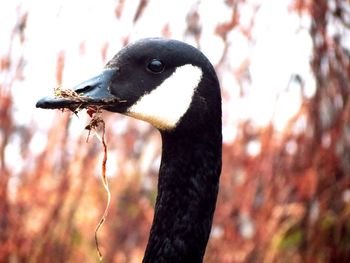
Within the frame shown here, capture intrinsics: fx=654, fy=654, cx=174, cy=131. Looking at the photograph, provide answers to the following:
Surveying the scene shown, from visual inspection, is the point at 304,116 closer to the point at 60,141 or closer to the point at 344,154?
the point at 344,154

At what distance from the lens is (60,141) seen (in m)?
5.54

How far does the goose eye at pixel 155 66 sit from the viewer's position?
8.89 feet

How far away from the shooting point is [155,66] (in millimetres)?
2715

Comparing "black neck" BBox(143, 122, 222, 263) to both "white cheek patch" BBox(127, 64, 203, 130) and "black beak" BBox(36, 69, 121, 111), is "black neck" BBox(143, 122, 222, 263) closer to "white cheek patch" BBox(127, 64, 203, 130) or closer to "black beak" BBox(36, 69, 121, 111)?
"white cheek patch" BBox(127, 64, 203, 130)

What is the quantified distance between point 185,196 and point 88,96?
577mm

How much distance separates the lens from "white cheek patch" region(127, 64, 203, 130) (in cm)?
268

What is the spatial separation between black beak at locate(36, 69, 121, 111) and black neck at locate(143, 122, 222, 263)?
304 millimetres

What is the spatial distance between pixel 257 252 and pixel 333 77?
1643 millimetres

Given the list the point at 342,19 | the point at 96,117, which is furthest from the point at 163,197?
the point at 342,19

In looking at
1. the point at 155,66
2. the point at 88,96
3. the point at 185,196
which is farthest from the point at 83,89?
the point at 185,196

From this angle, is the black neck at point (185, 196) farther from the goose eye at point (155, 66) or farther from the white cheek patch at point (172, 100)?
the goose eye at point (155, 66)

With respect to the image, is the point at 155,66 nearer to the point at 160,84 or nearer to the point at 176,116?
the point at 160,84

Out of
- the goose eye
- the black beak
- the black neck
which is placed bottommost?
the black neck

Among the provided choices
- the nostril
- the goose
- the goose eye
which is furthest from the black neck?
the nostril
